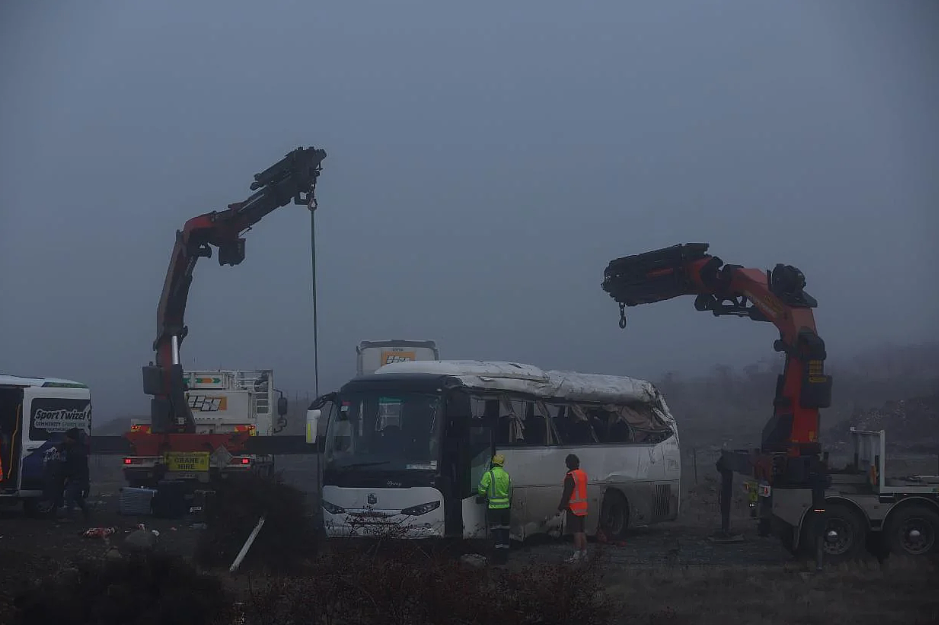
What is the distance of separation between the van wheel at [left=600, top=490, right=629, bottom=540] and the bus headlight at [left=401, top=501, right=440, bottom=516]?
4.98 meters

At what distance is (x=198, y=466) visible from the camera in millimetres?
21734

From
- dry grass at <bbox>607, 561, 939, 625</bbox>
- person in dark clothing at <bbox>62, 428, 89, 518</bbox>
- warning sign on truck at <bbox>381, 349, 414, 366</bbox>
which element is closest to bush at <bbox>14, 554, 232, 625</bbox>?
dry grass at <bbox>607, 561, 939, 625</bbox>

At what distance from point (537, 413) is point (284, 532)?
5852 millimetres

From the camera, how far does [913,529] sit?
15.7 meters

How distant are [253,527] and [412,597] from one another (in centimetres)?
618

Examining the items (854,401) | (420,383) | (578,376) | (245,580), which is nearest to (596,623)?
Answer: (245,580)

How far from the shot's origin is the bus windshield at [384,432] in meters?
15.7

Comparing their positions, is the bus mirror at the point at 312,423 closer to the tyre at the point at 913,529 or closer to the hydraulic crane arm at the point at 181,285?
the hydraulic crane arm at the point at 181,285

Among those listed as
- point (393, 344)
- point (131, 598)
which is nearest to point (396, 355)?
point (393, 344)

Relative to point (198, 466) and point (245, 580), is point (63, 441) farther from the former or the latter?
point (245, 580)

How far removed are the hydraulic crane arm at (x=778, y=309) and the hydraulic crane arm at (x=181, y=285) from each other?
8.12 meters

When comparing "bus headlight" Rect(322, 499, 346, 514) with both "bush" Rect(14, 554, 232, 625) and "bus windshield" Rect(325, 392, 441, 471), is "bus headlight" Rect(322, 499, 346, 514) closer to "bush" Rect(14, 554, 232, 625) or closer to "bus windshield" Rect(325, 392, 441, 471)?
"bus windshield" Rect(325, 392, 441, 471)

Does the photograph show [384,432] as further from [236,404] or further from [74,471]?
[236,404]

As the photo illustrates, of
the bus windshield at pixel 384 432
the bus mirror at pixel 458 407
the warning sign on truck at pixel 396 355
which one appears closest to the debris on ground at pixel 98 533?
the bus windshield at pixel 384 432
